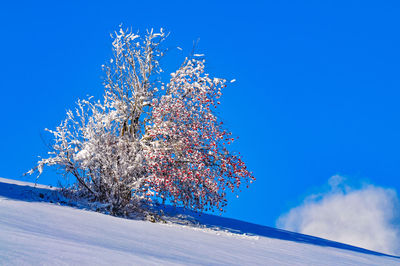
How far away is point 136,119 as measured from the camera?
14031mm

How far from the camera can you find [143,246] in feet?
17.8

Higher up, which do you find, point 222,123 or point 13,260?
point 222,123

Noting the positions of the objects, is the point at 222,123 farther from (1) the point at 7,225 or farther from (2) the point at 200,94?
(1) the point at 7,225

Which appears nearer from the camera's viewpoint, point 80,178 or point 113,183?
point 113,183

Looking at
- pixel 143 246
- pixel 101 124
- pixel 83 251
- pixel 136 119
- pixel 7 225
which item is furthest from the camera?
pixel 136 119

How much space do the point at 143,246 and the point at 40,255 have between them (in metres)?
2.10

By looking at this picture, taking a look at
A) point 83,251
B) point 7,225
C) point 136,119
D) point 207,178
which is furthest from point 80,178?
point 83,251

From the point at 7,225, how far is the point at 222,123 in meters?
8.85

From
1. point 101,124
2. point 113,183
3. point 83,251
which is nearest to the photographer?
point 83,251

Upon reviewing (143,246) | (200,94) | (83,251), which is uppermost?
(200,94)

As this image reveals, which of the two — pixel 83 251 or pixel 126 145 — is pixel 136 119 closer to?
pixel 126 145

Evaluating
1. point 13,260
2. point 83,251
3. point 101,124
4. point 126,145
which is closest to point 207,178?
point 126,145

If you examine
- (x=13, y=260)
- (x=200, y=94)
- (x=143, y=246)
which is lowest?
(x=13, y=260)

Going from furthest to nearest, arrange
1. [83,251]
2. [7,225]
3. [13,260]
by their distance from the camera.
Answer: [7,225] < [83,251] < [13,260]
